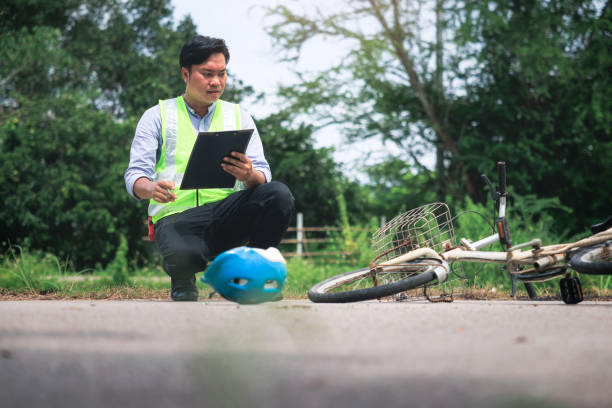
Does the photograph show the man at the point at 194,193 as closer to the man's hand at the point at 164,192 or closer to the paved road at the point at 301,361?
the man's hand at the point at 164,192

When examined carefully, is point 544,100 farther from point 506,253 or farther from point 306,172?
point 506,253

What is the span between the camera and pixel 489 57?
548 inches

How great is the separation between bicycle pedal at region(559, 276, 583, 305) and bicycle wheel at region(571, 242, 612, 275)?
153 mm

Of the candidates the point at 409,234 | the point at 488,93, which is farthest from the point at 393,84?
the point at 409,234

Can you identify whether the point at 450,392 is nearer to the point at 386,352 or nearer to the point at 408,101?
the point at 386,352

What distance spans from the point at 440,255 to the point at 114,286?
248cm

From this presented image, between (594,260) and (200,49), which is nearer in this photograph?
(594,260)

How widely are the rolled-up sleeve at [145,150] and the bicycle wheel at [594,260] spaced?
2443mm

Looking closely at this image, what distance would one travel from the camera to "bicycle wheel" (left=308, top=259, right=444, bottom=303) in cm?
355

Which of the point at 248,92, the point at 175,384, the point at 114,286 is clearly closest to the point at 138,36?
the point at 248,92

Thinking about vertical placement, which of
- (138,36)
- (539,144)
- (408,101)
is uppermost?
(138,36)

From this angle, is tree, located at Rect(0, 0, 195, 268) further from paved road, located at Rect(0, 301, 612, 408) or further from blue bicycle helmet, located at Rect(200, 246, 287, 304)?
paved road, located at Rect(0, 301, 612, 408)

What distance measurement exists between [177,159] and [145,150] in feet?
0.65

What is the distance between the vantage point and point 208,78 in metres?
4.04
